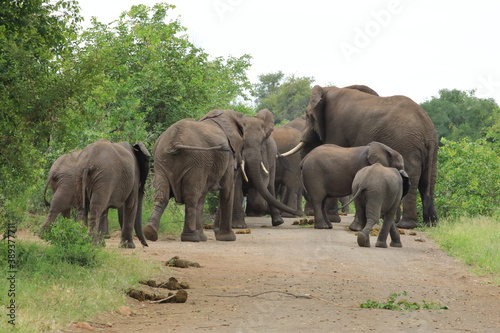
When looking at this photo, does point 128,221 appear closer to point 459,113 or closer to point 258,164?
point 258,164

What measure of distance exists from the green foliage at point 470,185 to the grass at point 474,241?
85 centimetres

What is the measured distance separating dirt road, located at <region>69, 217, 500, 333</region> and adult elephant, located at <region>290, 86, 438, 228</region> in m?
4.35

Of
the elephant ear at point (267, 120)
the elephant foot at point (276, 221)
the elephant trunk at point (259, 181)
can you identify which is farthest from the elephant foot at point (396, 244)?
the elephant ear at point (267, 120)

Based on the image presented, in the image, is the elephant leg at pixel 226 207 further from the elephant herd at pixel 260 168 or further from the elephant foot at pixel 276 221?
the elephant foot at pixel 276 221

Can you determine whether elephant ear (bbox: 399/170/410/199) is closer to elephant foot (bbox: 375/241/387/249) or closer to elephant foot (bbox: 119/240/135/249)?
elephant foot (bbox: 375/241/387/249)

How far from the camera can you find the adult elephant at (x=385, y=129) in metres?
19.4

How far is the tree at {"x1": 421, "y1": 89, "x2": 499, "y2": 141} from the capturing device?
160ft

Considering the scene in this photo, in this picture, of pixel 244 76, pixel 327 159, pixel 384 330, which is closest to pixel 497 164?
pixel 327 159

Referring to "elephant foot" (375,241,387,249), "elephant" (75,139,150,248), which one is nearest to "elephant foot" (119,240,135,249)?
"elephant" (75,139,150,248)

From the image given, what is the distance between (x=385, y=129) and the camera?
66.0ft

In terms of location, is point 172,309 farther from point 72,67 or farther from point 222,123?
point 222,123

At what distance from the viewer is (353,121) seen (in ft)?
68.4

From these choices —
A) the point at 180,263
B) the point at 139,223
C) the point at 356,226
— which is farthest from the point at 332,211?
the point at 180,263

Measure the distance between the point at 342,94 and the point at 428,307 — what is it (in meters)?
13.7
